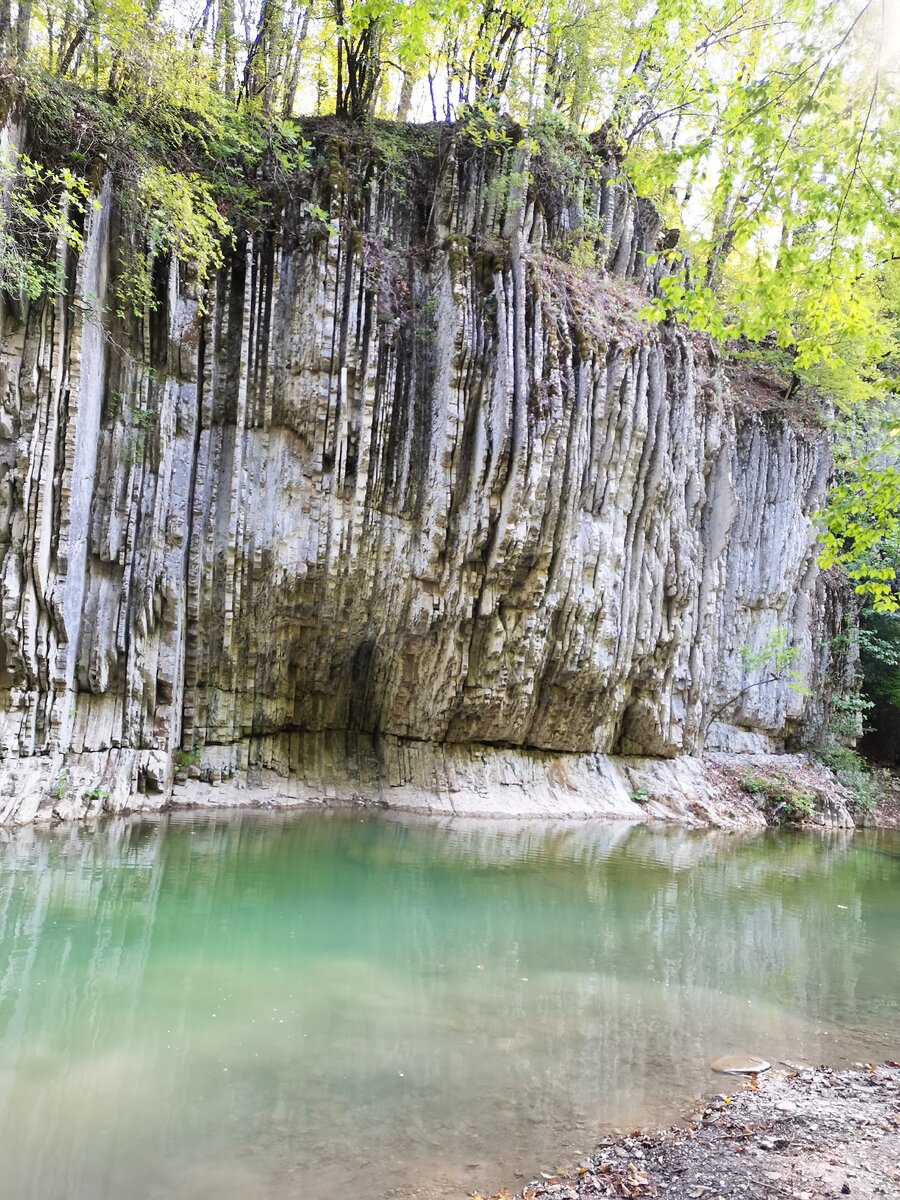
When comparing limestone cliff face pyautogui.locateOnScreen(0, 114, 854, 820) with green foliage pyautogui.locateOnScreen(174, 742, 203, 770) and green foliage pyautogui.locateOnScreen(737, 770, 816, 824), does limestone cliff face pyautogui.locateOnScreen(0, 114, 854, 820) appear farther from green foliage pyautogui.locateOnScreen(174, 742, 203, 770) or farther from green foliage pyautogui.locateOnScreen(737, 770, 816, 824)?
green foliage pyautogui.locateOnScreen(737, 770, 816, 824)

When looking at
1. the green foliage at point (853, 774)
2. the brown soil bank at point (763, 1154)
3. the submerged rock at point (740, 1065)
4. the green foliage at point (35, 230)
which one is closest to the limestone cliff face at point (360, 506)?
the green foliage at point (35, 230)

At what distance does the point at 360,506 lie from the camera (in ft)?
48.3

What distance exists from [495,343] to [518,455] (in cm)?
234

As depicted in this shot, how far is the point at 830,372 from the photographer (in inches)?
824

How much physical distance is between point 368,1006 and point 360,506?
10.5 m

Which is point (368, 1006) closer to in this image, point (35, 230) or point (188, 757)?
point (188, 757)

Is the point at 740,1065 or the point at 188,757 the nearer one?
the point at 740,1065

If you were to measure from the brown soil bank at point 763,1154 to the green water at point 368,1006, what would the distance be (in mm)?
285

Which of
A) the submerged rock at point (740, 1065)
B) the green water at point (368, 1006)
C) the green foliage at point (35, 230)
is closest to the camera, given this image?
the green water at point (368, 1006)

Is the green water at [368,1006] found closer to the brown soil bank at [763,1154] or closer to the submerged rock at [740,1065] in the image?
the submerged rock at [740,1065]

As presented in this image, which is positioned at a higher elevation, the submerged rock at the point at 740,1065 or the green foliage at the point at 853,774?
the submerged rock at the point at 740,1065

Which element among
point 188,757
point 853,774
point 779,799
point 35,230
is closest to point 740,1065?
point 188,757

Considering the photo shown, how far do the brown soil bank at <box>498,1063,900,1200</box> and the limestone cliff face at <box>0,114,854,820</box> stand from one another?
981cm

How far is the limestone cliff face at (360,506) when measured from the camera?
1213 cm
